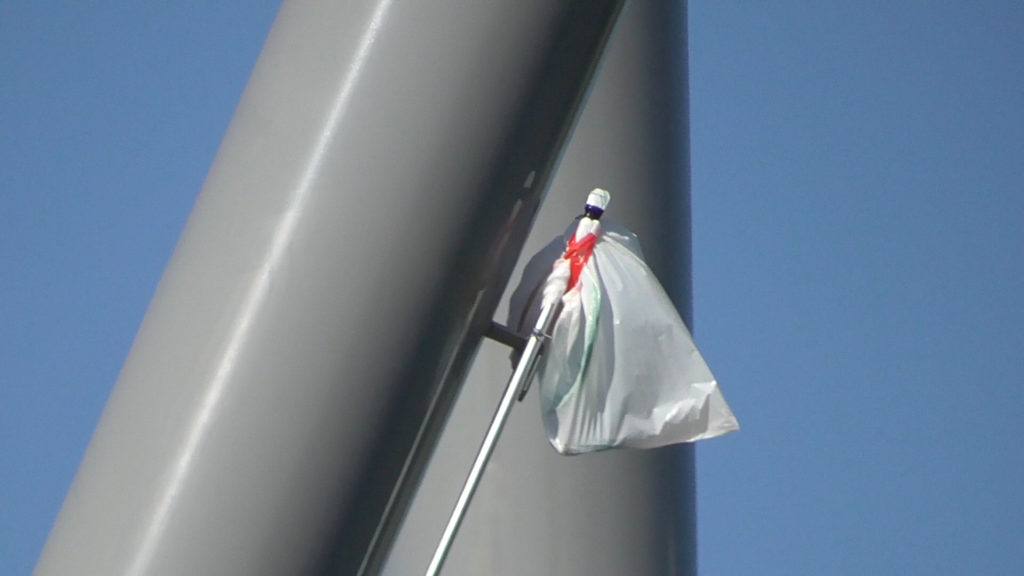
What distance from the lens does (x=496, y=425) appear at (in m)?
0.99

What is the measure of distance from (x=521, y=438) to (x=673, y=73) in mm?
614

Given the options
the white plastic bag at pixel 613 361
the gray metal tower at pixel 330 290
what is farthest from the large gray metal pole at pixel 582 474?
the gray metal tower at pixel 330 290

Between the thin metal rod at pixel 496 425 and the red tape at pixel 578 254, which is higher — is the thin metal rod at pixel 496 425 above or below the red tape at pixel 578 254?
below

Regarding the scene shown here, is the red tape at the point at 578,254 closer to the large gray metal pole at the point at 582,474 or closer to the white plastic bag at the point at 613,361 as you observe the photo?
the white plastic bag at the point at 613,361

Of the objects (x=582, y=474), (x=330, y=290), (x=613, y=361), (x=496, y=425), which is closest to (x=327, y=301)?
(x=330, y=290)

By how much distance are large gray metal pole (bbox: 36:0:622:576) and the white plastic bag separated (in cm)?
18

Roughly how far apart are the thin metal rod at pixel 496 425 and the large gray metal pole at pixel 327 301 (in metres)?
0.08

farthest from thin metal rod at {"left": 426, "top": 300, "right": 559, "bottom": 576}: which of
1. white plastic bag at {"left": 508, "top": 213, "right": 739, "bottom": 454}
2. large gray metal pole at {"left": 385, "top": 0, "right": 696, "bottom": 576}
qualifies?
large gray metal pole at {"left": 385, "top": 0, "right": 696, "bottom": 576}

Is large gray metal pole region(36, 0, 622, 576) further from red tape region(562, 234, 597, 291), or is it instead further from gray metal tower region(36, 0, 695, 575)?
red tape region(562, 234, 597, 291)

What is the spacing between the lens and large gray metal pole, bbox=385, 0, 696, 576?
1.69m

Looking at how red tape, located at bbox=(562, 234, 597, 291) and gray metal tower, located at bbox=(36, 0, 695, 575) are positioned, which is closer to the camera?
gray metal tower, located at bbox=(36, 0, 695, 575)

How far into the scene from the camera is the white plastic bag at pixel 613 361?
1050 millimetres

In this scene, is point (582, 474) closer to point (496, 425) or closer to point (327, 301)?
point (496, 425)

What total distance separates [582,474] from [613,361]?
665mm
